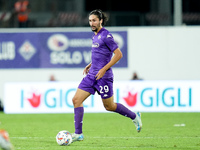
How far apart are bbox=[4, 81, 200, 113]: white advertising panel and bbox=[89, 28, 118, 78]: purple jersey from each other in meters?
9.24

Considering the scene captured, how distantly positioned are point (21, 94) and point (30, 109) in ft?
1.88

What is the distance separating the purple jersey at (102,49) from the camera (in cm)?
918

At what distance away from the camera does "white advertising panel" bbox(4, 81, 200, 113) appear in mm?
18562

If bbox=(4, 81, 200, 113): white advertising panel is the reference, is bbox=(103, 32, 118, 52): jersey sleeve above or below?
above

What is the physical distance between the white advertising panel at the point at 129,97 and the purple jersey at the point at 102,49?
9.24 metres

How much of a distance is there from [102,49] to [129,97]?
31.1ft

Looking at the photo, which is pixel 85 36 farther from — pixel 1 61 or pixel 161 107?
pixel 161 107

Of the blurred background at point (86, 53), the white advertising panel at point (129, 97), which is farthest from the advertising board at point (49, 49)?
the white advertising panel at point (129, 97)

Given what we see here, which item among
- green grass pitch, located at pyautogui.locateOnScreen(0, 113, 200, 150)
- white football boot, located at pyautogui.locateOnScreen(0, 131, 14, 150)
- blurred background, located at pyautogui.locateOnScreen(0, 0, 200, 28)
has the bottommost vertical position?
green grass pitch, located at pyautogui.locateOnScreen(0, 113, 200, 150)

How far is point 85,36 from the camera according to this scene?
23078 mm

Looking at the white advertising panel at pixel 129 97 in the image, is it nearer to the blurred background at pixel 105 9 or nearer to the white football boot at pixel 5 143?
the blurred background at pixel 105 9

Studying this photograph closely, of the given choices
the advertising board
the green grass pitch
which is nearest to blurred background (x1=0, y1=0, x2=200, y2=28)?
the advertising board

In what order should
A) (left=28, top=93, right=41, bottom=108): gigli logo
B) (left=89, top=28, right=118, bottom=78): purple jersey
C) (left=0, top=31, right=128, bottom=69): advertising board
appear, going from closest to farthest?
(left=89, top=28, right=118, bottom=78): purple jersey
(left=28, top=93, right=41, bottom=108): gigli logo
(left=0, top=31, right=128, bottom=69): advertising board

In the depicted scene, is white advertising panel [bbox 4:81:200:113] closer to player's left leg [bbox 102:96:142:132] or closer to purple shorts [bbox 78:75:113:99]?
player's left leg [bbox 102:96:142:132]
